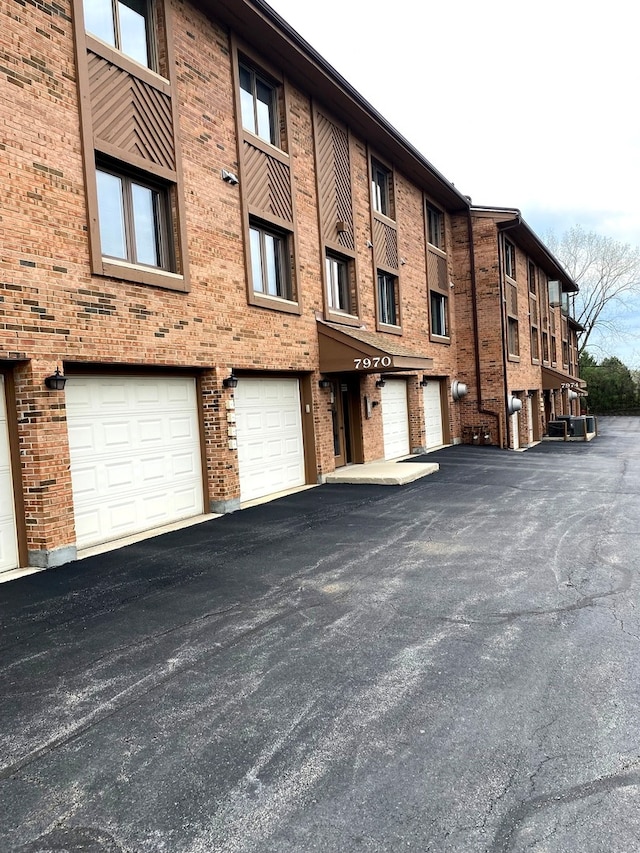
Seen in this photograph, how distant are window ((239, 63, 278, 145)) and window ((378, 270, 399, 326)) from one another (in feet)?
16.9

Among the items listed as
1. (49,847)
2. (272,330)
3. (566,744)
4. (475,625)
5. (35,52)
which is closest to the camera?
(49,847)

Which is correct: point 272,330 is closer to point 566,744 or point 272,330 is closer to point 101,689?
point 101,689

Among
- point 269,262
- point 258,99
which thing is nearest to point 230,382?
point 269,262

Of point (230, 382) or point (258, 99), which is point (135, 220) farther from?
point (258, 99)

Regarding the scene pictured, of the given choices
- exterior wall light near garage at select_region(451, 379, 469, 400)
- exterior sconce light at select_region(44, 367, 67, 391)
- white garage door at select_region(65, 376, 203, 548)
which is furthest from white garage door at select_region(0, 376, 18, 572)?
exterior wall light near garage at select_region(451, 379, 469, 400)

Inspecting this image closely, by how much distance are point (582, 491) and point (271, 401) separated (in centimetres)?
635

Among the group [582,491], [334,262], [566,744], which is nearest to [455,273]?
[334,262]

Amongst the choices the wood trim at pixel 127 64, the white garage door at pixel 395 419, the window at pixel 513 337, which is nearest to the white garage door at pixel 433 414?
the white garage door at pixel 395 419

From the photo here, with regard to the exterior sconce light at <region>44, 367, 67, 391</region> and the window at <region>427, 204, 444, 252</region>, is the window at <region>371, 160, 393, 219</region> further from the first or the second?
the exterior sconce light at <region>44, 367, 67, 391</region>

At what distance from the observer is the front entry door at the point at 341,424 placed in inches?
532

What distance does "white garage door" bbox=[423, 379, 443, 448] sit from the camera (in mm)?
18188

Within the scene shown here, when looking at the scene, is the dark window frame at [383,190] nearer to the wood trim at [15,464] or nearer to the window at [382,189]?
the window at [382,189]

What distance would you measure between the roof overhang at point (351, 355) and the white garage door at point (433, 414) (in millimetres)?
5738

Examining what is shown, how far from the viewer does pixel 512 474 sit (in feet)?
44.1
